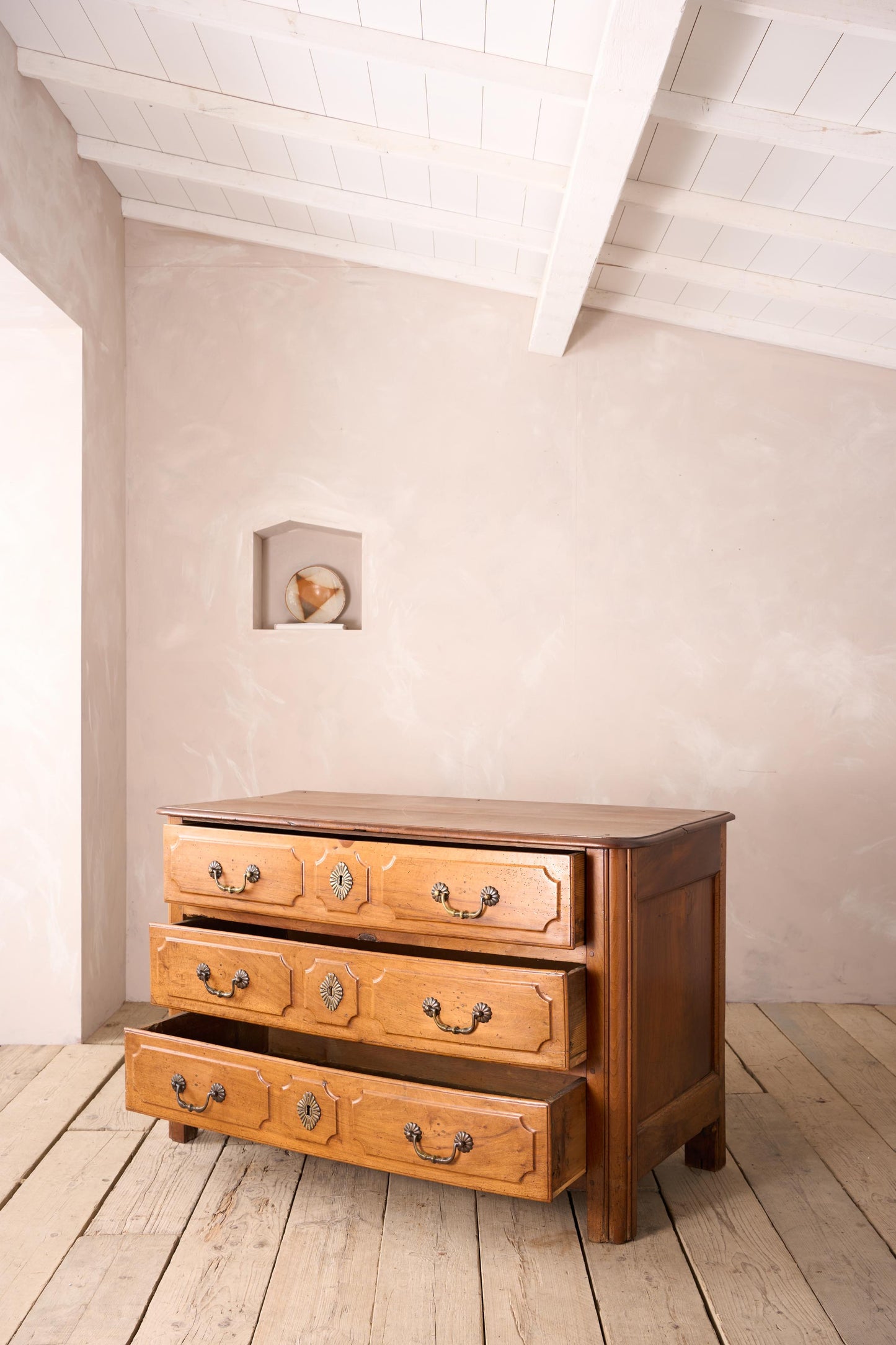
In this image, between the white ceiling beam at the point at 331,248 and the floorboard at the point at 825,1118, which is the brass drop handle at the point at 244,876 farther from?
the white ceiling beam at the point at 331,248

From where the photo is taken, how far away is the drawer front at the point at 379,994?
1.80m

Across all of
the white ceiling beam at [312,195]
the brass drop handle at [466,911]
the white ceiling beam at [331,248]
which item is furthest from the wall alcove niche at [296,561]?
the brass drop handle at [466,911]

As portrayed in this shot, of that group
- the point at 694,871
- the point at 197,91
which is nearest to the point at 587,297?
the point at 197,91

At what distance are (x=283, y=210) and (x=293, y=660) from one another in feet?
5.12

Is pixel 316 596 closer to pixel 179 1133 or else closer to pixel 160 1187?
pixel 179 1133

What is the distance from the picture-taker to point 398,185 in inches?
118

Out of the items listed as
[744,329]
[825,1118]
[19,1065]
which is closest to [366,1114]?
[825,1118]

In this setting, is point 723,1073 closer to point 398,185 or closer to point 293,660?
point 293,660

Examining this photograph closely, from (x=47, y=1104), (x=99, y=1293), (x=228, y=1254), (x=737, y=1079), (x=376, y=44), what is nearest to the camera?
(x=99, y=1293)

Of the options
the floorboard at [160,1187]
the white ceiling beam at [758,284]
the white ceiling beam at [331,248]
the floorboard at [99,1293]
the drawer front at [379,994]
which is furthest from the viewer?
the white ceiling beam at [331,248]

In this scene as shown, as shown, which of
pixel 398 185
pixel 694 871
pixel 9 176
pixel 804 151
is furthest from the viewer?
pixel 398 185

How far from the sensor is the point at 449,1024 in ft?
6.20

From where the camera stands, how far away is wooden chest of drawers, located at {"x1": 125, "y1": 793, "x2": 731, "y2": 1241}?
1816 millimetres

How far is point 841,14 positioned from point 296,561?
242 centimetres
